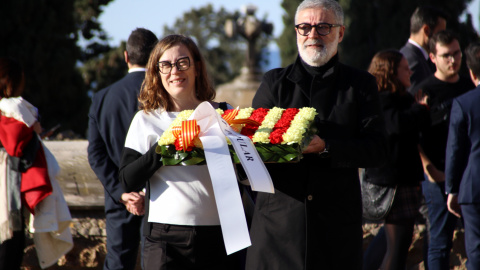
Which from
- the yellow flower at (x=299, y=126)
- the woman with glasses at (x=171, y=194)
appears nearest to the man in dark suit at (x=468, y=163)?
the woman with glasses at (x=171, y=194)

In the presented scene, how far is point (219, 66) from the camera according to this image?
164 ft

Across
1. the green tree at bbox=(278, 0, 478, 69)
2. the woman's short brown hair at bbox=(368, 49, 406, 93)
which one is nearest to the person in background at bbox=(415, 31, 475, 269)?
the woman's short brown hair at bbox=(368, 49, 406, 93)

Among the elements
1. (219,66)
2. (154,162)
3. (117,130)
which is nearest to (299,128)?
(154,162)

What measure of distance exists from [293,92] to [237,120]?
1.27 ft

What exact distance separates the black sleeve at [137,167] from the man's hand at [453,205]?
2.66 meters

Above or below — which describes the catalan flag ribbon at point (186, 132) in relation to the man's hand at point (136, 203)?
above

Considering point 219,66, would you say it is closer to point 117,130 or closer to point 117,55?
point 117,55

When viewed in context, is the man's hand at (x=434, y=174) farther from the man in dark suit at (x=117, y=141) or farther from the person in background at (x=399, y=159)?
the man in dark suit at (x=117, y=141)

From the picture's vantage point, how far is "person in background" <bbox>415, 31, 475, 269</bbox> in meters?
5.66

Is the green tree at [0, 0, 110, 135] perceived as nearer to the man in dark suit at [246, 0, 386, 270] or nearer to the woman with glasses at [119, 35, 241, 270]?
the woman with glasses at [119, 35, 241, 270]

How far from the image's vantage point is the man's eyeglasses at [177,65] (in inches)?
145

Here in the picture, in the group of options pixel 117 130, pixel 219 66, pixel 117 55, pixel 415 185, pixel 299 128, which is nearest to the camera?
pixel 299 128

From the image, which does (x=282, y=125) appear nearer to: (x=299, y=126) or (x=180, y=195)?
(x=299, y=126)

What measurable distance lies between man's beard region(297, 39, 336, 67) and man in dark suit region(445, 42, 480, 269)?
6.28 feet
